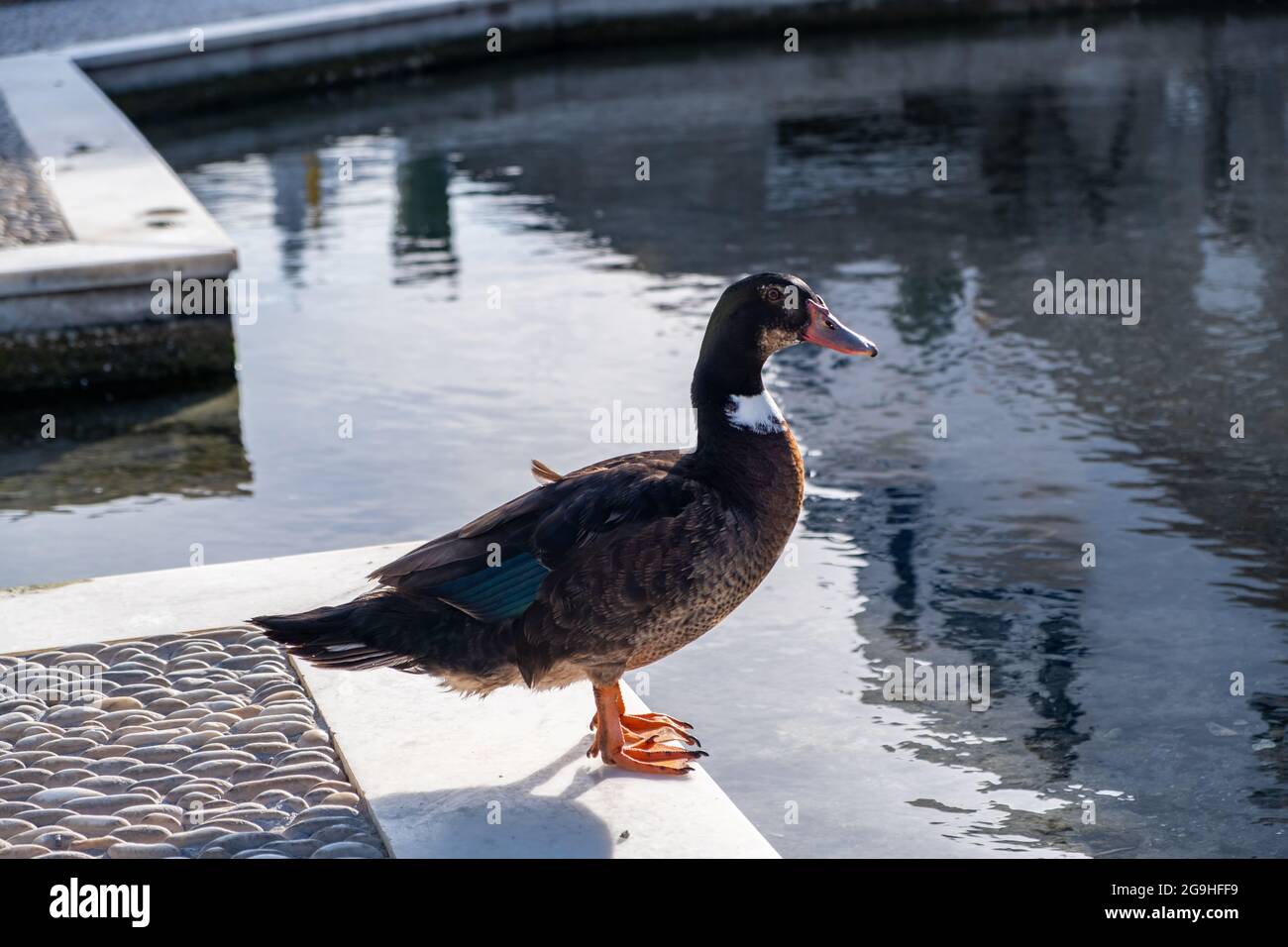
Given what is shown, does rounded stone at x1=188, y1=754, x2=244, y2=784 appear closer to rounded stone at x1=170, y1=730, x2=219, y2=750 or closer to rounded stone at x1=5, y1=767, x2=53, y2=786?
rounded stone at x1=170, y1=730, x2=219, y2=750

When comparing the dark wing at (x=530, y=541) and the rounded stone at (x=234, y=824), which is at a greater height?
the dark wing at (x=530, y=541)

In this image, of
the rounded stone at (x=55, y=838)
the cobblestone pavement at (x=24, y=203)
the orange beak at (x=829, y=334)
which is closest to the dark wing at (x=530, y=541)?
the orange beak at (x=829, y=334)

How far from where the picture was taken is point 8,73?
16250mm

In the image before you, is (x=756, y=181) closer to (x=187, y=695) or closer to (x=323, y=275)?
(x=323, y=275)

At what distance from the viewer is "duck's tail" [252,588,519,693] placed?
4121 millimetres

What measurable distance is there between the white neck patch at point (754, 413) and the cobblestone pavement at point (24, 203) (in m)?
6.25

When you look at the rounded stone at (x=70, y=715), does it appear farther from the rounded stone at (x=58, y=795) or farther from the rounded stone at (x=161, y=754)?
the rounded stone at (x=58, y=795)

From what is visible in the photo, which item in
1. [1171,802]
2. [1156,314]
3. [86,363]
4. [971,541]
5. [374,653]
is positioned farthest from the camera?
[1156,314]

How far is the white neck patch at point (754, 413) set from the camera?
4320 millimetres

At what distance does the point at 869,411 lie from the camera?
8406 millimetres

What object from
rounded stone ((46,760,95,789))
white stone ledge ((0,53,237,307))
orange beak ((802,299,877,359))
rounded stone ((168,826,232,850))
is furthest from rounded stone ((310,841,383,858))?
white stone ledge ((0,53,237,307))

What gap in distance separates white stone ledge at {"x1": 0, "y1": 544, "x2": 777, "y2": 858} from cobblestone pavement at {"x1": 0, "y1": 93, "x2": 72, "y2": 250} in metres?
4.37
